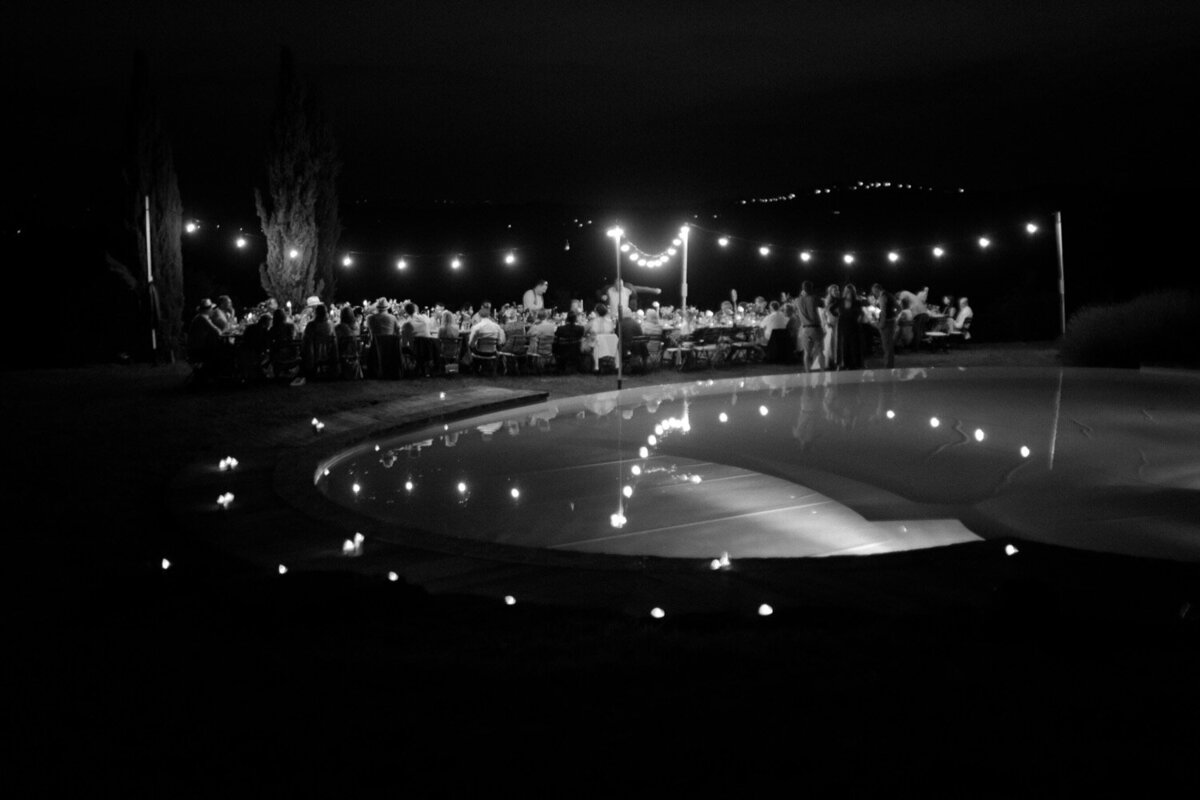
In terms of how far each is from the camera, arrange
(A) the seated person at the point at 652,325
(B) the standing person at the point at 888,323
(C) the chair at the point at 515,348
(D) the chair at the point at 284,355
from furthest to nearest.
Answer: (A) the seated person at the point at 652,325 < (B) the standing person at the point at 888,323 < (C) the chair at the point at 515,348 < (D) the chair at the point at 284,355

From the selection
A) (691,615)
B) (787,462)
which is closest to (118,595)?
(691,615)

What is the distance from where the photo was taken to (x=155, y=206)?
64.6 feet

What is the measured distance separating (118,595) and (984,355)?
15542 millimetres

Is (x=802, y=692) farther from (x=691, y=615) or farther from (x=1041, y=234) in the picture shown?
(x=1041, y=234)

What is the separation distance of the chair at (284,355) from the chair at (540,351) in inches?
124

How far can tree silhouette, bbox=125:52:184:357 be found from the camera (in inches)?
764

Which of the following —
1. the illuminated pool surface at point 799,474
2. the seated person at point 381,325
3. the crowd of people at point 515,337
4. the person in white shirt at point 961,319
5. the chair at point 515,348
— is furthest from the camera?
the person in white shirt at point 961,319

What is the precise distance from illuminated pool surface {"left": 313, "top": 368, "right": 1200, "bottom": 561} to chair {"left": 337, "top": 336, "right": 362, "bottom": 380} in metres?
4.03

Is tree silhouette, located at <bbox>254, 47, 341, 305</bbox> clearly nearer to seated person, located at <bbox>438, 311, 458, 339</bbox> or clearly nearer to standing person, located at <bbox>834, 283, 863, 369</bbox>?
seated person, located at <bbox>438, 311, 458, 339</bbox>

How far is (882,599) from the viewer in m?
4.17

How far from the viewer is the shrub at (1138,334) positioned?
47.5 ft

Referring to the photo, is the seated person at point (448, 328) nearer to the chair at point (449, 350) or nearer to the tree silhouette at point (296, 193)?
the chair at point (449, 350)

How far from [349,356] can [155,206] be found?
23.9 ft

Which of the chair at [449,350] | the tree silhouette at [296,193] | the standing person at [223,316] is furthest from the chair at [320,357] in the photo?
the tree silhouette at [296,193]
